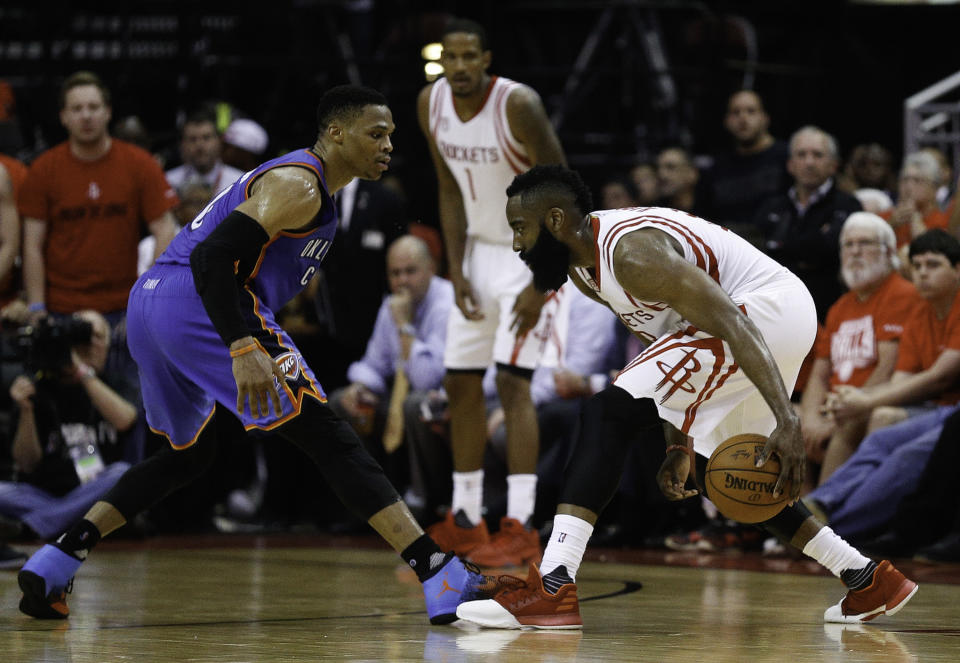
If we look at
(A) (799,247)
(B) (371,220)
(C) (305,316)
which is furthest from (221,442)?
(A) (799,247)

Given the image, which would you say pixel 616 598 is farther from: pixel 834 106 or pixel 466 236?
pixel 834 106

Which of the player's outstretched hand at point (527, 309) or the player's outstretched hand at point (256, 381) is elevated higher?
the player's outstretched hand at point (527, 309)

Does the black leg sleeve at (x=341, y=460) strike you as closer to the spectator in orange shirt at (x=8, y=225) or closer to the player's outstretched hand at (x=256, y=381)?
the player's outstretched hand at (x=256, y=381)

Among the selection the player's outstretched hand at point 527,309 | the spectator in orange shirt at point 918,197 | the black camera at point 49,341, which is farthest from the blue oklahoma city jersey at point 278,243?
the spectator in orange shirt at point 918,197

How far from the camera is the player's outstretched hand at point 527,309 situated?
5953 mm

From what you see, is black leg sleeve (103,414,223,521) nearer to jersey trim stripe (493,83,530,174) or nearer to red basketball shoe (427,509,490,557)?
red basketball shoe (427,509,490,557)

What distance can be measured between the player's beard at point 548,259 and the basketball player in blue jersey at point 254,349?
1.80ft

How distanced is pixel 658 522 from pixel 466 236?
1.99 metres

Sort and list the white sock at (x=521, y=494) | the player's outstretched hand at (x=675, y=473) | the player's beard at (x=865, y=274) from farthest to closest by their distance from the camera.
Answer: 1. the player's beard at (x=865, y=274)
2. the white sock at (x=521, y=494)
3. the player's outstretched hand at (x=675, y=473)

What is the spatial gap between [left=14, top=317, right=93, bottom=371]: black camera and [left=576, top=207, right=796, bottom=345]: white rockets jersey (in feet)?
10.8

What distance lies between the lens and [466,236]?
255 inches

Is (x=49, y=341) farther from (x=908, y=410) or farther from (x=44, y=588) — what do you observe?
(x=908, y=410)

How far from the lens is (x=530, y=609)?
4.05 m

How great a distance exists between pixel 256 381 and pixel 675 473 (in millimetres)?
1304
